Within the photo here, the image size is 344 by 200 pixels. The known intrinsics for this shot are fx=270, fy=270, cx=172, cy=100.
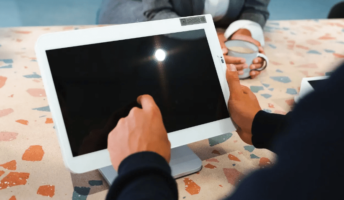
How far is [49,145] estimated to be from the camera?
507 millimetres

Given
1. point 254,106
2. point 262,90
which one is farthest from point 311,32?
point 254,106

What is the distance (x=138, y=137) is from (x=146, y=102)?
91 millimetres

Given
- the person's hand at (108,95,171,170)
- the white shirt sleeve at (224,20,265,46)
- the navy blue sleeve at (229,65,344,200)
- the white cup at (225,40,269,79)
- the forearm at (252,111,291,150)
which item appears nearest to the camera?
the navy blue sleeve at (229,65,344,200)

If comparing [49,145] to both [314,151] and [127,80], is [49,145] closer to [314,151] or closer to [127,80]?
[127,80]

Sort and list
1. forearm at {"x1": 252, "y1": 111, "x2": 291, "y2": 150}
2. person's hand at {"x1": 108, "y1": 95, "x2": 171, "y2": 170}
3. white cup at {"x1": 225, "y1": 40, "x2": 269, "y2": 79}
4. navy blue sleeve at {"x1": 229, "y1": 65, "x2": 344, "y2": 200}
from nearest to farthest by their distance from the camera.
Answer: navy blue sleeve at {"x1": 229, "y1": 65, "x2": 344, "y2": 200}
person's hand at {"x1": 108, "y1": 95, "x2": 171, "y2": 170}
forearm at {"x1": 252, "y1": 111, "x2": 291, "y2": 150}
white cup at {"x1": 225, "y1": 40, "x2": 269, "y2": 79}

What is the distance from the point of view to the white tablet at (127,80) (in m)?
0.41

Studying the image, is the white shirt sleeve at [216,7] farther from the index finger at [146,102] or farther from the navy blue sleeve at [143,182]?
the navy blue sleeve at [143,182]

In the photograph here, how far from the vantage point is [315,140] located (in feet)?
0.75

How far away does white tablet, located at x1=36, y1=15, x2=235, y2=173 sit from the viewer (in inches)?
16.2

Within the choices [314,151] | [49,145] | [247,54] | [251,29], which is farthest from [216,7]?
[314,151]

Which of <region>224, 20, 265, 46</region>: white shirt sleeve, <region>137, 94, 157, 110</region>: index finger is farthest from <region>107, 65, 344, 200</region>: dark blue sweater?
<region>224, 20, 265, 46</region>: white shirt sleeve

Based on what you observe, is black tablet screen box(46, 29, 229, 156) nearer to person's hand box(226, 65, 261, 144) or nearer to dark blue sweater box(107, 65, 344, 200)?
person's hand box(226, 65, 261, 144)

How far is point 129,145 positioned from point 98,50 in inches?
7.3

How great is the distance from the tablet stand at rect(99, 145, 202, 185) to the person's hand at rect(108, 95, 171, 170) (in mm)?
82
